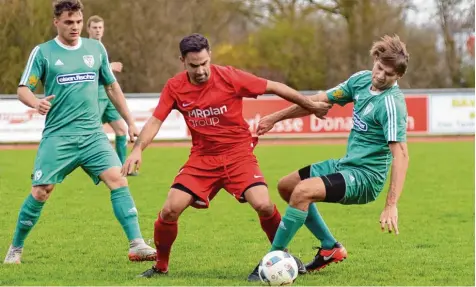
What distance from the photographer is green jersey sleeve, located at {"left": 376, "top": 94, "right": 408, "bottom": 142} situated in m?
6.86

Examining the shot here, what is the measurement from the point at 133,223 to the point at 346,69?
1179 inches

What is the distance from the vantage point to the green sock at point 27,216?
25.8 ft

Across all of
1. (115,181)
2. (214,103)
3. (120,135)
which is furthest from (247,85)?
(120,135)

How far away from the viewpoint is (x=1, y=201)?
1245cm

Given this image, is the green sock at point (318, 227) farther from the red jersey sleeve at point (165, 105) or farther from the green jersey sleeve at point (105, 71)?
the green jersey sleeve at point (105, 71)

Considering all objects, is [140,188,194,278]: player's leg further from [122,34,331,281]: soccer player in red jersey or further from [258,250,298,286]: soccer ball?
[258,250,298,286]: soccer ball

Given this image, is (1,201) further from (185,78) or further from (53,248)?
(185,78)

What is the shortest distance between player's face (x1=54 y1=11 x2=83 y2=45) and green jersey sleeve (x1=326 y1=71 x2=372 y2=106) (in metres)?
2.11

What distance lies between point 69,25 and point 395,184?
2965mm

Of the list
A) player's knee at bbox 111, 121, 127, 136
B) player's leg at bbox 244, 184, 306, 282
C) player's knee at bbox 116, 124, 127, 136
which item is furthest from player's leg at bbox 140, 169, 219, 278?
player's knee at bbox 116, 124, 127, 136

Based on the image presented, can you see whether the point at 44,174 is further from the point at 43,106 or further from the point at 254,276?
the point at 254,276

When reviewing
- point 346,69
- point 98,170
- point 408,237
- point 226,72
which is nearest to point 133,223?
point 98,170

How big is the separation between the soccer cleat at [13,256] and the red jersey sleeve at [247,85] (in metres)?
2.33

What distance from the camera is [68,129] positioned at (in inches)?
311
